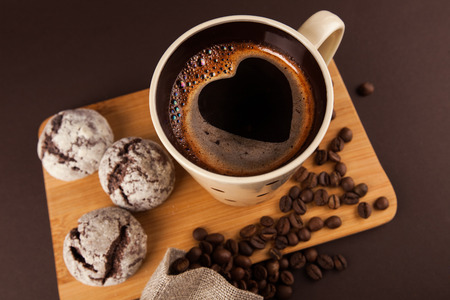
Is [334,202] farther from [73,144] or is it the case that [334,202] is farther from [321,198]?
[73,144]

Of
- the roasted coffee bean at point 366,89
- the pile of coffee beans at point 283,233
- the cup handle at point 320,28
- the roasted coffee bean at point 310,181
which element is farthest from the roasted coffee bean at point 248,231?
the roasted coffee bean at point 366,89

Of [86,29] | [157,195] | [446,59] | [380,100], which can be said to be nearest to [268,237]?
[157,195]

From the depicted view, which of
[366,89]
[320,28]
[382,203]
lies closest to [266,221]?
[382,203]

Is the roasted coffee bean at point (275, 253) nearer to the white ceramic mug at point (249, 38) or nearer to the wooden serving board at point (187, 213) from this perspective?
the wooden serving board at point (187, 213)

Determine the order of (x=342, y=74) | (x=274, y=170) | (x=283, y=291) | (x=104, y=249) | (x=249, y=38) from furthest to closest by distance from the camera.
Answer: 1. (x=342, y=74)
2. (x=283, y=291)
3. (x=104, y=249)
4. (x=249, y=38)
5. (x=274, y=170)

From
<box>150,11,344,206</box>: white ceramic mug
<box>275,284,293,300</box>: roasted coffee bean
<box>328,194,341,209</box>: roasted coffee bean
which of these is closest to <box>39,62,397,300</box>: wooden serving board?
<box>328,194,341,209</box>: roasted coffee bean

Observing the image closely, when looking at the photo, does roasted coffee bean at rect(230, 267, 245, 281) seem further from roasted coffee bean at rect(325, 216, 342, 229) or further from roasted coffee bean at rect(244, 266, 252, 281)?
roasted coffee bean at rect(325, 216, 342, 229)
